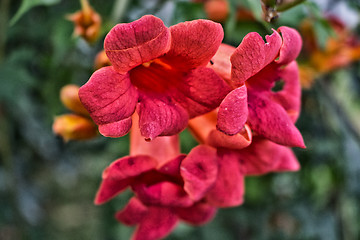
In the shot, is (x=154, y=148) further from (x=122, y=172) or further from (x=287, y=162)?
(x=287, y=162)

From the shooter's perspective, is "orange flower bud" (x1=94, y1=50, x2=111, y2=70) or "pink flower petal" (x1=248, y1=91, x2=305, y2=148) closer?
"pink flower petal" (x1=248, y1=91, x2=305, y2=148)

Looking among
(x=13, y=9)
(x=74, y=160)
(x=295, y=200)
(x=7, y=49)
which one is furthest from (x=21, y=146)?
(x=295, y=200)

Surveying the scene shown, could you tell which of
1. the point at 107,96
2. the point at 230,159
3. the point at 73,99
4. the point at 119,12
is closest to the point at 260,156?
the point at 230,159

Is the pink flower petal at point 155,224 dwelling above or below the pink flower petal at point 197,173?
Answer: below

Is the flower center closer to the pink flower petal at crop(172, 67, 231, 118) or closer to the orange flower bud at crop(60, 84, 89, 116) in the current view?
the pink flower petal at crop(172, 67, 231, 118)

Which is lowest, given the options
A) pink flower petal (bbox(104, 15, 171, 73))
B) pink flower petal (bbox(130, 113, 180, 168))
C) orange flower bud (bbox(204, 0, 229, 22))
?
pink flower petal (bbox(130, 113, 180, 168))

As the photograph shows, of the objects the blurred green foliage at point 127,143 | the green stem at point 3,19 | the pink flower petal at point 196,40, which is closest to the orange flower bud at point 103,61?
the pink flower petal at point 196,40

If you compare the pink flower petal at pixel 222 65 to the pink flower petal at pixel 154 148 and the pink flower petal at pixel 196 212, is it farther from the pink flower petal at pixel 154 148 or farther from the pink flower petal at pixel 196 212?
the pink flower petal at pixel 196 212

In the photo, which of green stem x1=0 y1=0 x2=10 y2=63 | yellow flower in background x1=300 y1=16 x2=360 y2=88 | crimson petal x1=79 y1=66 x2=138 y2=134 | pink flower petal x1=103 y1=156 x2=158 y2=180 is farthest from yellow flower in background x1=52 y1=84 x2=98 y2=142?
yellow flower in background x1=300 y1=16 x2=360 y2=88
